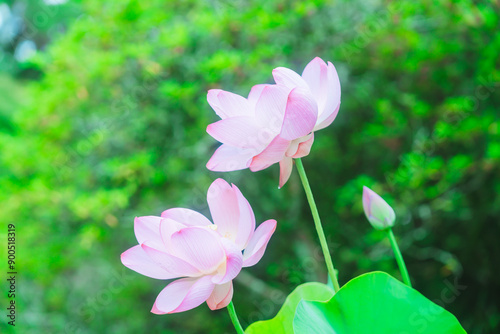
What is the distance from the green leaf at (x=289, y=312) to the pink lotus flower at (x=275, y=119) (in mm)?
110

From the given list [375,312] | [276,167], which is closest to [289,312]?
[375,312]

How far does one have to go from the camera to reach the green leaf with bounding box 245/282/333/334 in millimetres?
338

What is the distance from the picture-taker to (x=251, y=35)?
129cm

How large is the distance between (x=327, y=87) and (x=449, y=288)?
4.89 feet

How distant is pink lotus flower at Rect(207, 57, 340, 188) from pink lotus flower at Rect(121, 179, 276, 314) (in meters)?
0.03

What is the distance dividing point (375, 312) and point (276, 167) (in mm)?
1100

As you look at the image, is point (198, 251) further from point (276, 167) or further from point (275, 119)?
point (276, 167)

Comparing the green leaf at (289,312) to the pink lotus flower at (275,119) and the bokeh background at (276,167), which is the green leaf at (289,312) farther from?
the bokeh background at (276,167)

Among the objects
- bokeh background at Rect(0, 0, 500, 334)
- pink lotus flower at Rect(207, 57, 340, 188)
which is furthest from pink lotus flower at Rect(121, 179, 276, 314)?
bokeh background at Rect(0, 0, 500, 334)

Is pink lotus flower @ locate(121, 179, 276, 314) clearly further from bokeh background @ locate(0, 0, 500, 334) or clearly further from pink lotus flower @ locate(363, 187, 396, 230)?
bokeh background @ locate(0, 0, 500, 334)

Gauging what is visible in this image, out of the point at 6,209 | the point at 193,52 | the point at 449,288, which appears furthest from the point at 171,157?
the point at 449,288

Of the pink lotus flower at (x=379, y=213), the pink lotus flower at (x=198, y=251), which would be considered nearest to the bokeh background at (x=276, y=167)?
the pink lotus flower at (x=379, y=213)

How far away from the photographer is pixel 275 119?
286 millimetres

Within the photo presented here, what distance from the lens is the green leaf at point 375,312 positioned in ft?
0.91
